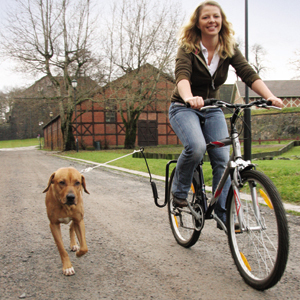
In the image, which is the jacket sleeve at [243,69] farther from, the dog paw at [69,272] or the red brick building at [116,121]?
the red brick building at [116,121]

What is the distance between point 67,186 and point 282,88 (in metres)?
60.4

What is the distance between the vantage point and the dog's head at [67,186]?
2787mm

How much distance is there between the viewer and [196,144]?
9.89 ft

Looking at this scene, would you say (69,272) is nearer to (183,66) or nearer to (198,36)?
(183,66)

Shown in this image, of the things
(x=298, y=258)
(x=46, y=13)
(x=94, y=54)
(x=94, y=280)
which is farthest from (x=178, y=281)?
(x=46, y=13)

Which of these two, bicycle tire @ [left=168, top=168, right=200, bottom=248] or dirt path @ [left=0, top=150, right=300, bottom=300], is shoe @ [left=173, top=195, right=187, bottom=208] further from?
dirt path @ [left=0, top=150, right=300, bottom=300]

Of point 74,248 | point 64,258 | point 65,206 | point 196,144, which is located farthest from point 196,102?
point 74,248

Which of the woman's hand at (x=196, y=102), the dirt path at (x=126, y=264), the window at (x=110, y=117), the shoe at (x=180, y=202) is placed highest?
the window at (x=110, y=117)

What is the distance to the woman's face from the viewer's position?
3145 mm

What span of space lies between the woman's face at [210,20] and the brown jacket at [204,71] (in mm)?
235

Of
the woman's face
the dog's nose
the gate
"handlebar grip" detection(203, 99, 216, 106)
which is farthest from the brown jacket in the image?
the gate

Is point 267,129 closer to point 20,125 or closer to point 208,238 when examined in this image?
point 208,238

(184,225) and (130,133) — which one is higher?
(130,133)

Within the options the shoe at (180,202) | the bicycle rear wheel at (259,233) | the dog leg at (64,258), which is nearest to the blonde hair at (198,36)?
the bicycle rear wheel at (259,233)
